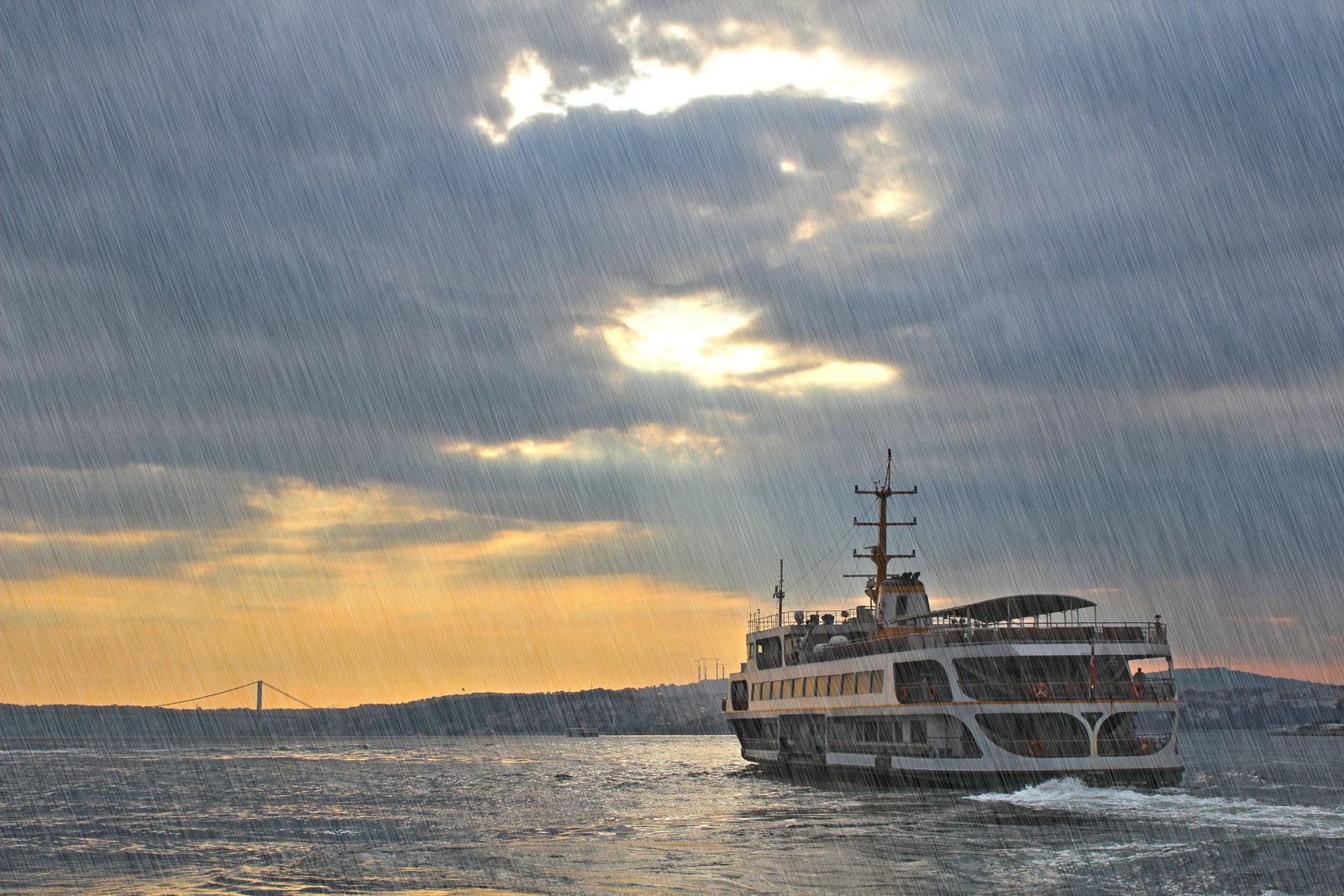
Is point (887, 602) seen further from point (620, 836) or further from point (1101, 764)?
point (620, 836)

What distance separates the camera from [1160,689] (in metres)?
43.9

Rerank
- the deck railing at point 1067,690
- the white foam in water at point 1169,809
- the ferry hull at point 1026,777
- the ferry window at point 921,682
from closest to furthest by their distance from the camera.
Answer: the white foam in water at point 1169,809
the ferry hull at point 1026,777
the deck railing at point 1067,690
the ferry window at point 921,682

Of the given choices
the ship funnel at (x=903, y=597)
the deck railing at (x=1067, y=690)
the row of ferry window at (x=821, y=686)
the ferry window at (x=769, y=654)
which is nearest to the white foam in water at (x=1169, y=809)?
the deck railing at (x=1067, y=690)

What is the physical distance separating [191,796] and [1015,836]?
44.6 metres

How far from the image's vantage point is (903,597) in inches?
2363

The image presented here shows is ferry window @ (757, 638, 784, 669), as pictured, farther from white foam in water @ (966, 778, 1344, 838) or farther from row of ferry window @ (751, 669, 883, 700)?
white foam in water @ (966, 778, 1344, 838)

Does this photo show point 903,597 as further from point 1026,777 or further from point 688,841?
point 688,841

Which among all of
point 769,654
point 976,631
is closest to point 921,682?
point 976,631

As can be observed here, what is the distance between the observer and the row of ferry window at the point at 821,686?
51.2m

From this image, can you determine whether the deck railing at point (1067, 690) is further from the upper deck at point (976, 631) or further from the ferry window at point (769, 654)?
the ferry window at point (769, 654)

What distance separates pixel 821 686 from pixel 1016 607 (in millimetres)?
12276

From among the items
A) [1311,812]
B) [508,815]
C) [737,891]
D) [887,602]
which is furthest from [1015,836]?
[887,602]

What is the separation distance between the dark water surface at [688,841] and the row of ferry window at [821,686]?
4626 millimetres

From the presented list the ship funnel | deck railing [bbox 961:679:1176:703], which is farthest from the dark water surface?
the ship funnel
